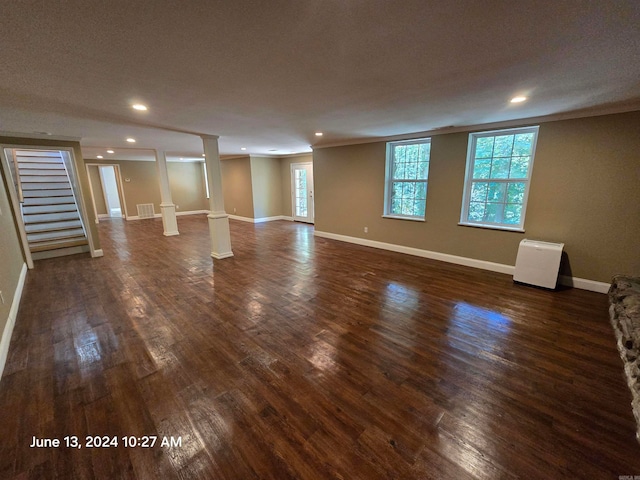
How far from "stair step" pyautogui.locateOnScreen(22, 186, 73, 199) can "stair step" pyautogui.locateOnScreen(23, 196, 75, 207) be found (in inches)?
3.5

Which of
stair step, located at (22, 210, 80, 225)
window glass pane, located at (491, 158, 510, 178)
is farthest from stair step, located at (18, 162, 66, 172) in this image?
window glass pane, located at (491, 158, 510, 178)

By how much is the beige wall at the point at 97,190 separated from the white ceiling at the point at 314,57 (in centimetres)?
784

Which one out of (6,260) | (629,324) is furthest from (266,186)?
(629,324)

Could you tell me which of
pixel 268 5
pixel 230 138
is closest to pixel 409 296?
pixel 268 5

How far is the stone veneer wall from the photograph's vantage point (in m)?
1.85

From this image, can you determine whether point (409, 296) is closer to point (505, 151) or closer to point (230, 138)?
point (505, 151)

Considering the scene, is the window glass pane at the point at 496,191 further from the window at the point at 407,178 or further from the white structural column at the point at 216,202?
the white structural column at the point at 216,202

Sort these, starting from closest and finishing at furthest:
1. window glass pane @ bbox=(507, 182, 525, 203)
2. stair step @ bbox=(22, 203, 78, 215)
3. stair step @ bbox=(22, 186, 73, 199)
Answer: window glass pane @ bbox=(507, 182, 525, 203) < stair step @ bbox=(22, 203, 78, 215) < stair step @ bbox=(22, 186, 73, 199)

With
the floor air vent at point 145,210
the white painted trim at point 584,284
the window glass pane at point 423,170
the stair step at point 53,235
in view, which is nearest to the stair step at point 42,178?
the stair step at point 53,235

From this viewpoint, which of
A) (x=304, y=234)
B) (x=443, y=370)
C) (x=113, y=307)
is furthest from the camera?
(x=304, y=234)

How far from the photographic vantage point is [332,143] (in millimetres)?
5926

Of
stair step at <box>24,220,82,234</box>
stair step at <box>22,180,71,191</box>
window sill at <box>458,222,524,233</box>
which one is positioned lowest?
stair step at <box>24,220,82,234</box>

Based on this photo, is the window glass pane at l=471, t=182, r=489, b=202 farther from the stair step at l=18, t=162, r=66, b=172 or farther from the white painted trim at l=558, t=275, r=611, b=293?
the stair step at l=18, t=162, r=66, b=172

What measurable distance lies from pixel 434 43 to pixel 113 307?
4.07 metres
